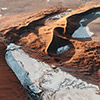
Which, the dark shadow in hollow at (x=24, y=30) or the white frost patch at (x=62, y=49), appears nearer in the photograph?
the white frost patch at (x=62, y=49)

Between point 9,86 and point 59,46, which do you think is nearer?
point 9,86

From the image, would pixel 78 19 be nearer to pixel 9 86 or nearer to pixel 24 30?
pixel 24 30

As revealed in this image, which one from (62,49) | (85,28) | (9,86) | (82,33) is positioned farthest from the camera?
(85,28)

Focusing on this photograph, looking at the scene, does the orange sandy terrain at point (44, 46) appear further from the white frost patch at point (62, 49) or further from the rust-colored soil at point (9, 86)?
the white frost patch at point (62, 49)

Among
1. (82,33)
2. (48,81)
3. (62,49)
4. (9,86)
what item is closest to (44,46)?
(62,49)

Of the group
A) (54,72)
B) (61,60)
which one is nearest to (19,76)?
(54,72)

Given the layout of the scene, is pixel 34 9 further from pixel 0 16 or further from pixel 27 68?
pixel 27 68

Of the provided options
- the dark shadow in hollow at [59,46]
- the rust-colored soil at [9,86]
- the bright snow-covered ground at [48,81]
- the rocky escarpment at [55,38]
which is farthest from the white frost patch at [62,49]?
the rust-colored soil at [9,86]

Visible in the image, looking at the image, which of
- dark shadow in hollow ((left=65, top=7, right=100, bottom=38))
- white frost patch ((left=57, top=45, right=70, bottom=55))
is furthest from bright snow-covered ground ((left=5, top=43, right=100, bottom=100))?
dark shadow in hollow ((left=65, top=7, right=100, bottom=38))
